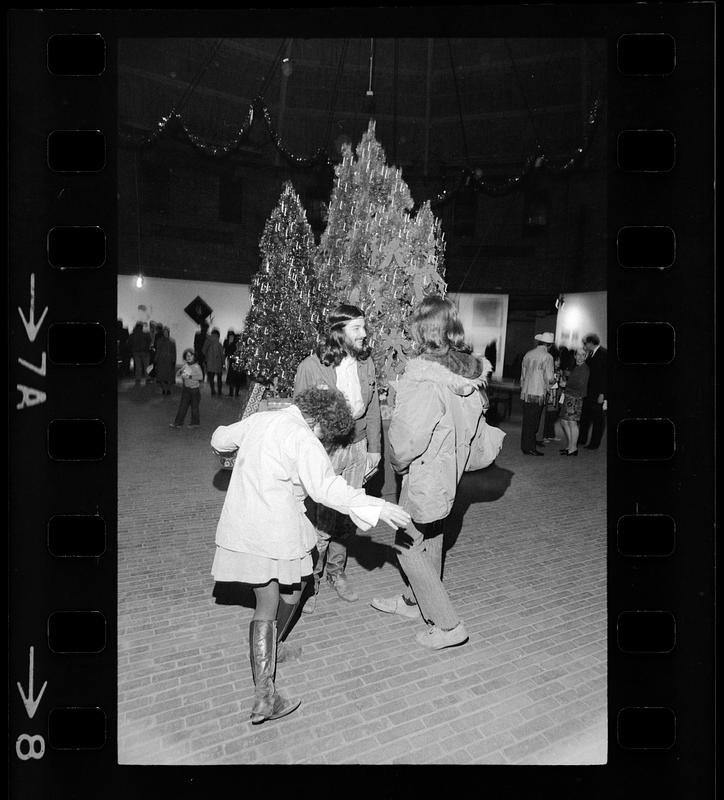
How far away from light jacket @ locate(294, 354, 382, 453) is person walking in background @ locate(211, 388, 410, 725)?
105 centimetres

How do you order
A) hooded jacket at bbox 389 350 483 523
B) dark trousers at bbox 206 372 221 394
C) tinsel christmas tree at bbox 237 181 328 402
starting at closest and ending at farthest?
hooded jacket at bbox 389 350 483 523
tinsel christmas tree at bbox 237 181 328 402
dark trousers at bbox 206 372 221 394

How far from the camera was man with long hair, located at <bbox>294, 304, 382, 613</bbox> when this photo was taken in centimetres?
430

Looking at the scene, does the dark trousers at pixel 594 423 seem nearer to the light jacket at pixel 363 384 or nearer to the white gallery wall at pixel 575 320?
the white gallery wall at pixel 575 320

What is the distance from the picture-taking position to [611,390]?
2957mm

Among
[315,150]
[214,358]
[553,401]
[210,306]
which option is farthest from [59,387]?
[553,401]

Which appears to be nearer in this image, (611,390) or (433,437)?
(611,390)

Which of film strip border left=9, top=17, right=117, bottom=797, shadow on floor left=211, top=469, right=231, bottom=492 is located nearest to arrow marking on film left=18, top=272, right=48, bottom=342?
film strip border left=9, top=17, right=117, bottom=797

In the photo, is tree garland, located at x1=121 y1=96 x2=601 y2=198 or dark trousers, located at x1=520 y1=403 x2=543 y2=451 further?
dark trousers, located at x1=520 y1=403 x2=543 y2=451

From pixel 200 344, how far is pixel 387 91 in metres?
4.05

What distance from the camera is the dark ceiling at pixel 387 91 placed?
381 centimetres

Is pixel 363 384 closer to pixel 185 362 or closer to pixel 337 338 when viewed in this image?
pixel 337 338

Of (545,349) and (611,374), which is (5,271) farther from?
(545,349)

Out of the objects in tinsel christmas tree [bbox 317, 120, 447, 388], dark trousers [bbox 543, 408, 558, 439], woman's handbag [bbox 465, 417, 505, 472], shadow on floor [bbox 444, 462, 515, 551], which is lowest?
shadow on floor [bbox 444, 462, 515, 551]

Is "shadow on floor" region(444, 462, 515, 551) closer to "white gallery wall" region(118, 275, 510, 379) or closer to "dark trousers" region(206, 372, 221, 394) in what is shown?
"white gallery wall" region(118, 275, 510, 379)
